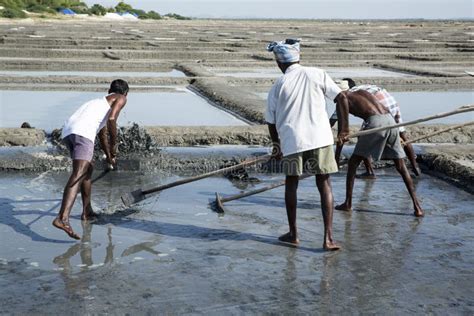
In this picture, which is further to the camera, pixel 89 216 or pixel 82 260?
pixel 89 216

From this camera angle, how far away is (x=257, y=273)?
164 inches

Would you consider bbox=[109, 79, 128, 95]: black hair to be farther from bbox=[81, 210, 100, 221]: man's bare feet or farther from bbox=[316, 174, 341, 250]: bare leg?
bbox=[316, 174, 341, 250]: bare leg

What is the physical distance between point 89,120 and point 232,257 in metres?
1.32

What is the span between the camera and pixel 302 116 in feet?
14.8

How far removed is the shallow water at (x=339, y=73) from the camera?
16.3 metres

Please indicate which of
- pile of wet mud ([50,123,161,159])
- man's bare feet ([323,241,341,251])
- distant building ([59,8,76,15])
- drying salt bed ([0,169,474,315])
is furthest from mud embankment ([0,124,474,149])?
distant building ([59,8,76,15])

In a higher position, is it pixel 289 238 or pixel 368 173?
pixel 289 238

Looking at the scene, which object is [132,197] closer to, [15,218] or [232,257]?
[15,218]

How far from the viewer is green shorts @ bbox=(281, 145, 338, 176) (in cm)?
455

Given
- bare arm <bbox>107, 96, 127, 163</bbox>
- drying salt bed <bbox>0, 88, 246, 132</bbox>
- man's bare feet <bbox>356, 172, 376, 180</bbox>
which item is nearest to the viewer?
bare arm <bbox>107, 96, 127, 163</bbox>

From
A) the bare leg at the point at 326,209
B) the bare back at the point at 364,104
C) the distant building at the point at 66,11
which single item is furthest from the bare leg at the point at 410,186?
the distant building at the point at 66,11

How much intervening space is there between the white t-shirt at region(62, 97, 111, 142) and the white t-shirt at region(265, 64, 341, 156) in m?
1.19

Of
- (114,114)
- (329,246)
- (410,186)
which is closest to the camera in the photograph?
(329,246)

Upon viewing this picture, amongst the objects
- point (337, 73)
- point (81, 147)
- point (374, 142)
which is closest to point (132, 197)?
point (81, 147)
